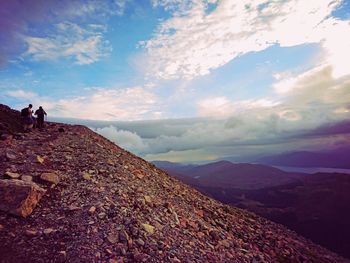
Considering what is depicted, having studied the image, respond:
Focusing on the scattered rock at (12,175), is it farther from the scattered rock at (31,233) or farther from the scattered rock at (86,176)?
the scattered rock at (31,233)

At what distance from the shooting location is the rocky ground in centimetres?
1405

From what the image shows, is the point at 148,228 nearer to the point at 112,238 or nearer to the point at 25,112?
the point at 112,238

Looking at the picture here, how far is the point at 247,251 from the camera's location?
21.3 m

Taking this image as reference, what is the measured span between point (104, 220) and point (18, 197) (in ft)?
16.0

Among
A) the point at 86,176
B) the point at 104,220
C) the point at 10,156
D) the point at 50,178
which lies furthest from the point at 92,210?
the point at 10,156

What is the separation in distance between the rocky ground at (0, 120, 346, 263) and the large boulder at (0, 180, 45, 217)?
15cm

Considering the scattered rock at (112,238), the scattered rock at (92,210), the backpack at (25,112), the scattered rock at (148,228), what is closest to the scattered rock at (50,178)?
the scattered rock at (92,210)

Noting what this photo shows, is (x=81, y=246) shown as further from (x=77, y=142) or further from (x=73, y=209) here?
(x=77, y=142)

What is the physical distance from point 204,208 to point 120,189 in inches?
396

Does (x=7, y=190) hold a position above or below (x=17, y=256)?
above

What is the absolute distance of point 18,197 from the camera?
1594 cm

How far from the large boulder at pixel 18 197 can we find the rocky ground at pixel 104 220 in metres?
0.15

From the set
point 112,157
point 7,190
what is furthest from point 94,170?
point 7,190

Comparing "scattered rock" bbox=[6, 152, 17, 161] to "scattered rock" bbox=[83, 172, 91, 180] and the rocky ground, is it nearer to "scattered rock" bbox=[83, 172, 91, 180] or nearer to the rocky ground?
the rocky ground
